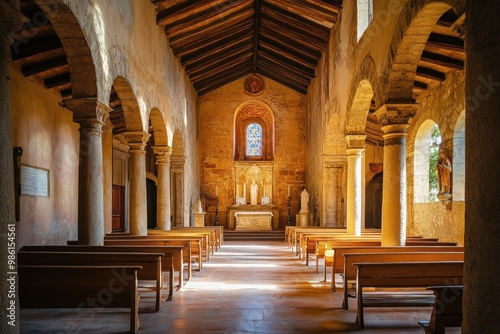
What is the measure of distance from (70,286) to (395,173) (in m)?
5.89

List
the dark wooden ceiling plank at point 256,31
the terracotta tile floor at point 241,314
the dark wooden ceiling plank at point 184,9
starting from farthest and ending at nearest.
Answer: the dark wooden ceiling plank at point 256,31 < the dark wooden ceiling plank at point 184,9 < the terracotta tile floor at point 241,314

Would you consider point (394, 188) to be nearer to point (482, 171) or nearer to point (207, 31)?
point (482, 171)

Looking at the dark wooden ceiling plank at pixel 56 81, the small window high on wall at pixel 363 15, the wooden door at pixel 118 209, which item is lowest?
the wooden door at pixel 118 209

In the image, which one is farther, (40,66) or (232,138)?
(232,138)

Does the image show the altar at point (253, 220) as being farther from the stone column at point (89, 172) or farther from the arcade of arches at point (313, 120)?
the stone column at point (89, 172)

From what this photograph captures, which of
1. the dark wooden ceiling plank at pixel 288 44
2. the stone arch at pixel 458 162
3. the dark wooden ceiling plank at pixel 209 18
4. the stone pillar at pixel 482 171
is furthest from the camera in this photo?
the dark wooden ceiling plank at pixel 288 44

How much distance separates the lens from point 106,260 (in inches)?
251

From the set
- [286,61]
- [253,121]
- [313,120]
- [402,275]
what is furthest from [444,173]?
[253,121]

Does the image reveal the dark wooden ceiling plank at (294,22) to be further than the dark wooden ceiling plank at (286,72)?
No

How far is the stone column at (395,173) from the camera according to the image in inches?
338

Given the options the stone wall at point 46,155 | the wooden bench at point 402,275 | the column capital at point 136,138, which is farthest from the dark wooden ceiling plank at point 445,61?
the stone wall at point 46,155

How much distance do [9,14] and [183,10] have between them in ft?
33.7

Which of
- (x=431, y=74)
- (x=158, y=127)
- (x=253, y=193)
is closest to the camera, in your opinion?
(x=431, y=74)

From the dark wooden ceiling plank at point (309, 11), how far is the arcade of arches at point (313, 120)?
0.99 feet
